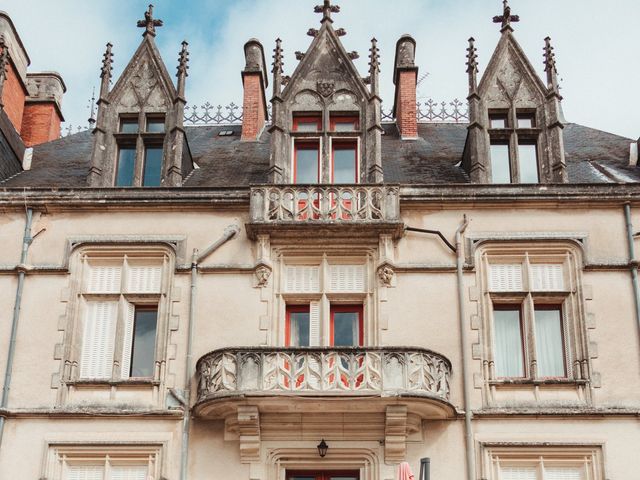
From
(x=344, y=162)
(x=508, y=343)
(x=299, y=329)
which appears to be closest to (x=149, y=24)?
(x=344, y=162)

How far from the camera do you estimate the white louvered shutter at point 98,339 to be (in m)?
19.8

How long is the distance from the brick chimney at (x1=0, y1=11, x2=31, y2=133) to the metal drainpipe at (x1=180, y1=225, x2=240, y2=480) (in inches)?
272

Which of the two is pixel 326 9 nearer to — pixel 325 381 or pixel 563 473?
pixel 325 381

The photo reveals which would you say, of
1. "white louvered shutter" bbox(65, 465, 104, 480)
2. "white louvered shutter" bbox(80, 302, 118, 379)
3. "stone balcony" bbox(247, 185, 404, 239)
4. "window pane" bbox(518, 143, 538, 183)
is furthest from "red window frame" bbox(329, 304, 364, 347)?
"white louvered shutter" bbox(65, 465, 104, 480)

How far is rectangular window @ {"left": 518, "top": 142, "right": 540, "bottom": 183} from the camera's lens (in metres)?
21.7

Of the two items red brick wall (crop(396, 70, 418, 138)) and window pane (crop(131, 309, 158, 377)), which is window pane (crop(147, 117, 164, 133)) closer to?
window pane (crop(131, 309, 158, 377))

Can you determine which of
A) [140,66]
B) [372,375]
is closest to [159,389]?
[372,375]

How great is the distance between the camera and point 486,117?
72.1 feet

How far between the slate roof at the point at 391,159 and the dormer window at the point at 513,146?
74cm

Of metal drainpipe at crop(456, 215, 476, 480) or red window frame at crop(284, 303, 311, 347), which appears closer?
A: metal drainpipe at crop(456, 215, 476, 480)

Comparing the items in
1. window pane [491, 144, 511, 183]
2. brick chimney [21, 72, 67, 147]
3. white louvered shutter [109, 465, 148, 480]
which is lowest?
white louvered shutter [109, 465, 148, 480]

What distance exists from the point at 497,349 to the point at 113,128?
28.8 feet

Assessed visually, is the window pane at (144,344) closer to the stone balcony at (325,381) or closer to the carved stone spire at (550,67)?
the stone balcony at (325,381)

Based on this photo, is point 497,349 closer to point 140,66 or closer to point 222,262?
point 222,262
